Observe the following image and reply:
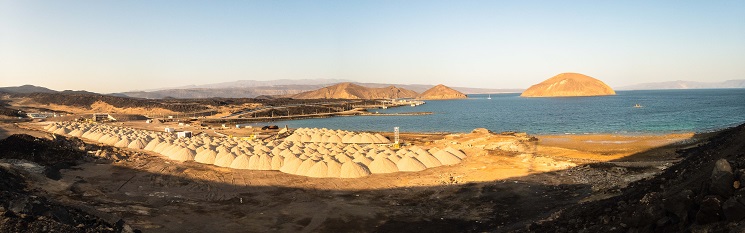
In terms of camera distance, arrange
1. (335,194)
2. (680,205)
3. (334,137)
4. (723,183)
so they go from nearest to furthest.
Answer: (723,183), (680,205), (335,194), (334,137)

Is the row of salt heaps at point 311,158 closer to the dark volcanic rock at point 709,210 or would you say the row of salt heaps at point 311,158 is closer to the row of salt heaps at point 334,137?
the row of salt heaps at point 334,137

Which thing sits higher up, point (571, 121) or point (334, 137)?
point (334, 137)

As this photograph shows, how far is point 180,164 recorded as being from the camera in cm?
2941

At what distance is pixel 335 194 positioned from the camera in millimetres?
22484

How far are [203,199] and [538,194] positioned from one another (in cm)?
1678

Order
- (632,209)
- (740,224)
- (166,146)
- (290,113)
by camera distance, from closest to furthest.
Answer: (740,224)
(632,209)
(166,146)
(290,113)

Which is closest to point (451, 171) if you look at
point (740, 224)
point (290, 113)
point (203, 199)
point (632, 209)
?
point (203, 199)

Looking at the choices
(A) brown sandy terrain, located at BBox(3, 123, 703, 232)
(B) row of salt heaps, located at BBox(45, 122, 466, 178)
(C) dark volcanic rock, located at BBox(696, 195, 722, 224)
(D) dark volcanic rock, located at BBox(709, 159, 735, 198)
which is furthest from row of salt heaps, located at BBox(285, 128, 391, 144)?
(C) dark volcanic rock, located at BBox(696, 195, 722, 224)

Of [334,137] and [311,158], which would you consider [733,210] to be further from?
[334,137]

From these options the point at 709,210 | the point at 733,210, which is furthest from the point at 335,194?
the point at 733,210

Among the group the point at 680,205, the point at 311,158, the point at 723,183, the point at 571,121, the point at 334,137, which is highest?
the point at 723,183

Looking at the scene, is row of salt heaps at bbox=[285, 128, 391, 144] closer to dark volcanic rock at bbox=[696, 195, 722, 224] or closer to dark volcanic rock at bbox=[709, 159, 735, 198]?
dark volcanic rock at bbox=[709, 159, 735, 198]

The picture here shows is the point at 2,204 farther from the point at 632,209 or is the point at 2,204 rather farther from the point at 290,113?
the point at 290,113

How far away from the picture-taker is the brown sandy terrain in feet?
57.6
